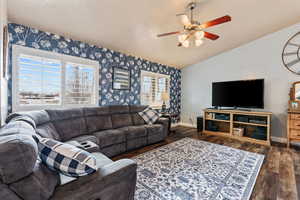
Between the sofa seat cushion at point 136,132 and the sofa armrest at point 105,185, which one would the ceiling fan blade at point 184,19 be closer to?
the sofa armrest at point 105,185

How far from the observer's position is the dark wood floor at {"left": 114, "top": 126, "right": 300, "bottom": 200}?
1796mm

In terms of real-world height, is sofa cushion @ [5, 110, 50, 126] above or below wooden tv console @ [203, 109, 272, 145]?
above

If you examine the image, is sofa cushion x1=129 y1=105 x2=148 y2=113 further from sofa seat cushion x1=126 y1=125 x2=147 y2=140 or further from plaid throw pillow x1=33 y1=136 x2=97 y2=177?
plaid throw pillow x1=33 y1=136 x2=97 y2=177

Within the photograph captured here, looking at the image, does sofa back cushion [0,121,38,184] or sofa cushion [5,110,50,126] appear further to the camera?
sofa cushion [5,110,50,126]

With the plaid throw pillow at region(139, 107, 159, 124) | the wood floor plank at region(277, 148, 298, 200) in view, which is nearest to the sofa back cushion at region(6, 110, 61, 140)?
the plaid throw pillow at region(139, 107, 159, 124)

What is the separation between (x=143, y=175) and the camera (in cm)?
215

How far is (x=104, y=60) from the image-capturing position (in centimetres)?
367

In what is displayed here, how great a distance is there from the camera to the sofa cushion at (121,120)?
11.3ft

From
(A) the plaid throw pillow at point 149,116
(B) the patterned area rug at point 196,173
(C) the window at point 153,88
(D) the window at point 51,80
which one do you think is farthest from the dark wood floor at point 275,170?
(D) the window at point 51,80

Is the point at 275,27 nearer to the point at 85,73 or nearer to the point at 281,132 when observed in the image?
the point at 281,132

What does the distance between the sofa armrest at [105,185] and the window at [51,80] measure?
2.38m

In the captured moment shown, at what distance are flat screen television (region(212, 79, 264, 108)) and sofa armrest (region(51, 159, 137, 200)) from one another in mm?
3978

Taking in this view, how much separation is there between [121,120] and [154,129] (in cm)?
86

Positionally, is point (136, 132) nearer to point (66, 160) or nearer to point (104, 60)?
point (104, 60)
